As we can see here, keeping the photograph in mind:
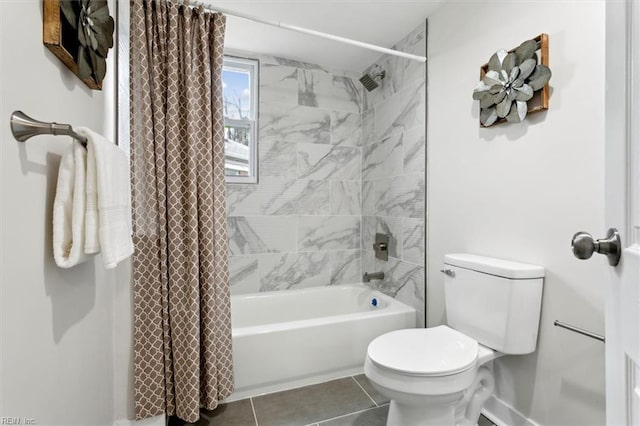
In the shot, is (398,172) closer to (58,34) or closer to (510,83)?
(510,83)

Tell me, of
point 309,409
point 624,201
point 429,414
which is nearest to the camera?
point 624,201

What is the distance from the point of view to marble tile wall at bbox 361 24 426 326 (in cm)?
232

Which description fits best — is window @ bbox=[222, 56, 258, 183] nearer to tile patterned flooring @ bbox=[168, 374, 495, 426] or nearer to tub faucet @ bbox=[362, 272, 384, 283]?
tub faucet @ bbox=[362, 272, 384, 283]

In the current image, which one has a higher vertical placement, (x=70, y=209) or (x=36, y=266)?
(x=70, y=209)

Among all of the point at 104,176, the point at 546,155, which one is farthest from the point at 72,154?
the point at 546,155

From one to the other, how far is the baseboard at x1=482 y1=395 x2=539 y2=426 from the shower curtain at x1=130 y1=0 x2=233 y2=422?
1.46 m

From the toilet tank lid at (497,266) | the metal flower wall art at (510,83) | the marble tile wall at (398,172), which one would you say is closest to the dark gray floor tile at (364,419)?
the marble tile wall at (398,172)

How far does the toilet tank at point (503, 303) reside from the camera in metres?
1.47

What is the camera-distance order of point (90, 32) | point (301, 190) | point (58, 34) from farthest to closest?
point (301, 190) → point (90, 32) → point (58, 34)

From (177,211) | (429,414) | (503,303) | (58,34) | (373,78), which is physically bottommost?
(429,414)

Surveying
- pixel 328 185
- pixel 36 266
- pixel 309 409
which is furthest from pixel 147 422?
pixel 328 185

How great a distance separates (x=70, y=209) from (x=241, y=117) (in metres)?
2.05

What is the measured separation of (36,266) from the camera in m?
0.79

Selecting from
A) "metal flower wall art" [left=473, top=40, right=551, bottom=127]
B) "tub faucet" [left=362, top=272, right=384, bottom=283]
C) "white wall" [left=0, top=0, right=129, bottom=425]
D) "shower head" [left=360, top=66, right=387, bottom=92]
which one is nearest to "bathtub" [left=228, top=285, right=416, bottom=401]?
"tub faucet" [left=362, top=272, right=384, bottom=283]
